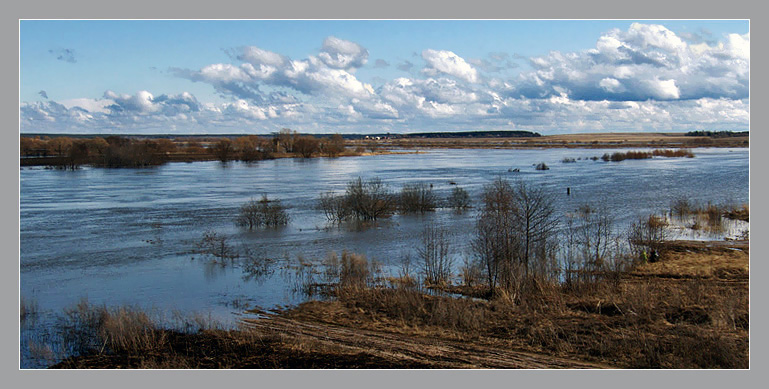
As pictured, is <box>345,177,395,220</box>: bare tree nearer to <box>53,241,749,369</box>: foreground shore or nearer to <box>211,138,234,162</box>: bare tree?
<box>53,241,749,369</box>: foreground shore

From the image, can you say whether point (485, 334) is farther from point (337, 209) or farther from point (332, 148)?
point (332, 148)

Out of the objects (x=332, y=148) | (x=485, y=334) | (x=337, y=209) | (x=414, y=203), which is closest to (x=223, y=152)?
(x=332, y=148)

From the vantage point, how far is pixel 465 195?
2619cm

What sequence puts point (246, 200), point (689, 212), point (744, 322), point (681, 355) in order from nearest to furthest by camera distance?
point (681, 355)
point (744, 322)
point (689, 212)
point (246, 200)

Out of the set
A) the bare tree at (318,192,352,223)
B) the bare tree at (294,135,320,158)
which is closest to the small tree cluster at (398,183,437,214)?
the bare tree at (318,192,352,223)

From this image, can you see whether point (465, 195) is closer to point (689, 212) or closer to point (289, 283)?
point (689, 212)

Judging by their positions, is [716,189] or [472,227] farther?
[716,189]

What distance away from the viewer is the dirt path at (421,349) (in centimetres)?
852

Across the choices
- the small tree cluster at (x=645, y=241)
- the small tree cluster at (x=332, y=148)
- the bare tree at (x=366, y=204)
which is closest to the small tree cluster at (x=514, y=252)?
the small tree cluster at (x=645, y=241)

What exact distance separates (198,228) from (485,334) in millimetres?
13457

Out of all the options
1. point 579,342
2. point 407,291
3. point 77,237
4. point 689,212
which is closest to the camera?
point 579,342

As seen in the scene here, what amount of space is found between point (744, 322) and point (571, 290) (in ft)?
9.96

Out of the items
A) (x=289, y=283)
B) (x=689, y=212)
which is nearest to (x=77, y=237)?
(x=289, y=283)

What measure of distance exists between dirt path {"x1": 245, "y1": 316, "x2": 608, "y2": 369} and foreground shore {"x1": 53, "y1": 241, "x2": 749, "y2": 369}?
16 millimetres
